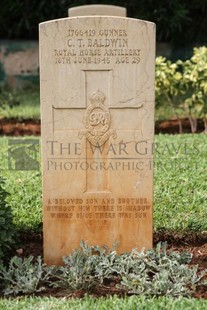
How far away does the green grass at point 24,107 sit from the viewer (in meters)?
9.34

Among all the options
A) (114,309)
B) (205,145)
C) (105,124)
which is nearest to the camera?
(114,309)

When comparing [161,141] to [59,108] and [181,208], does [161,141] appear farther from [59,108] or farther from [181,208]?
[59,108]

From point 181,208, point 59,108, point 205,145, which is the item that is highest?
point 59,108

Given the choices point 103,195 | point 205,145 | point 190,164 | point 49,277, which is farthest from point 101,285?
point 205,145

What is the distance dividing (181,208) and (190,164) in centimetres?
105

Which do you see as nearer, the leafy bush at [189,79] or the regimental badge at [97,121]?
the regimental badge at [97,121]

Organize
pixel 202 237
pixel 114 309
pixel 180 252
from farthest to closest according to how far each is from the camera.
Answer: pixel 202 237 < pixel 180 252 < pixel 114 309

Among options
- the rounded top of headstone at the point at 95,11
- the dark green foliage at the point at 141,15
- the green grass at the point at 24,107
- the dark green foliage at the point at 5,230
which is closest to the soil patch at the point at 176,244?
the dark green foliage at the point at 5,230

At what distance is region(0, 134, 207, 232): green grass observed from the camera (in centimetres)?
449

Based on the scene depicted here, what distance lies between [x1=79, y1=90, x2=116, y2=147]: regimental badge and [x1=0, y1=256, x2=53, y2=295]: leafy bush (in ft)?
2.81

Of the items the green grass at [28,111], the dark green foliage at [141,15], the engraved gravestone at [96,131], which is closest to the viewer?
the engraved gravestone at [96,131]

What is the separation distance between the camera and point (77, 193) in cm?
389

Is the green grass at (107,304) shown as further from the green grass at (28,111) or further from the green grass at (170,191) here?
the green grass at (28,111)

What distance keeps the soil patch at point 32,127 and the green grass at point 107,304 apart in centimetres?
531
